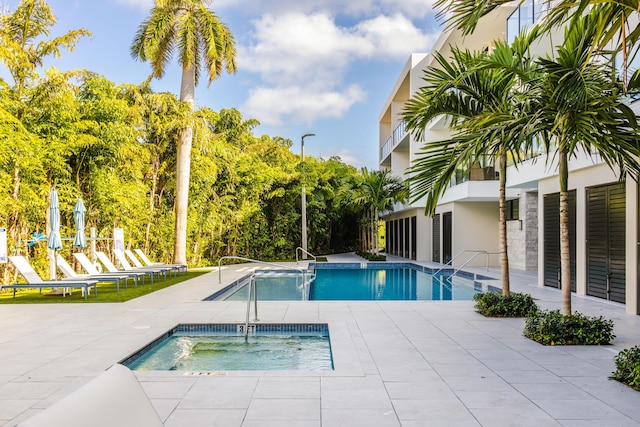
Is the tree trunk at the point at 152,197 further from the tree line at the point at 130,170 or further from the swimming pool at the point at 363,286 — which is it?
the swimming pool at the point at 363,286

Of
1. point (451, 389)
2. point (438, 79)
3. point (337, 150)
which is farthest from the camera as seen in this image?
point (337, 150)

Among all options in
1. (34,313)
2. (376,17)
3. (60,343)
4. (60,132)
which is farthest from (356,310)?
(376,17)

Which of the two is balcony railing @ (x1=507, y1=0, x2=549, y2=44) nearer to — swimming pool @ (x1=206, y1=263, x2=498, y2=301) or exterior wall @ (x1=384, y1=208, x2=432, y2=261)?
swimming pool @ (x1=206, y1=263, x2=498, y2=301)

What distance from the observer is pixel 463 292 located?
476 inches

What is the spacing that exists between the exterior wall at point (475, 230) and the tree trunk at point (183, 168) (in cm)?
999

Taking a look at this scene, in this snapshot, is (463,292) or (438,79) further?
(463,292)

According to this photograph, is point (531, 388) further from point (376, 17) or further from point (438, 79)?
point (376, 17)

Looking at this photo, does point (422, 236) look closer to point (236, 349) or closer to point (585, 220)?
point (585, 220)

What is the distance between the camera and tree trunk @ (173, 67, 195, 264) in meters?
15.8

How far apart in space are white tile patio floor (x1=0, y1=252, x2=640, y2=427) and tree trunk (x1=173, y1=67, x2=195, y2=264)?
27.8 feet

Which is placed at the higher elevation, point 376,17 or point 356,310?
A: point 376,17

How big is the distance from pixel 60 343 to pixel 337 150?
5170 cm

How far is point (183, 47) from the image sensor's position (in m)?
15.7

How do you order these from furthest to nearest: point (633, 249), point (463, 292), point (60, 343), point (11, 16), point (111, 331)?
point (463, 292), point (11, 16), point (633, 249), point (111, 331), point (60, 343)
